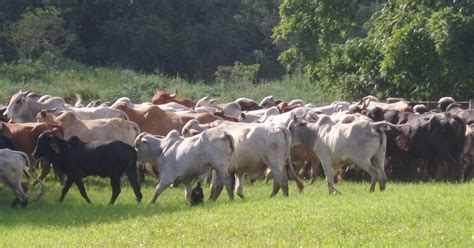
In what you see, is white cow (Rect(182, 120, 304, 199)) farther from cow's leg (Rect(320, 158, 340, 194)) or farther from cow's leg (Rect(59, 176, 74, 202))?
cow's leg (Rect(59, 176, 74, 202))

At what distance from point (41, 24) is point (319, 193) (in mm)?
33272

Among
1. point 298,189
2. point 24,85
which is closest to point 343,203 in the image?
point 298,189

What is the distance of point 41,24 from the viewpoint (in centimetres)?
5038

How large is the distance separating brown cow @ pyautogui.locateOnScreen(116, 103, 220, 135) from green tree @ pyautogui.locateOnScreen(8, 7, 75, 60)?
84.4ft

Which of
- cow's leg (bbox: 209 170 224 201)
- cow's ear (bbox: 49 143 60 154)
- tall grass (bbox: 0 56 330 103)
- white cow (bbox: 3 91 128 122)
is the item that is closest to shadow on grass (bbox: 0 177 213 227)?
cow's leg (bbox: 209 170 224 201)

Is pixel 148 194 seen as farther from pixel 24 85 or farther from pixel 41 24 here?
pixel 41 24

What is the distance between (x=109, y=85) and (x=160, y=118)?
2185cm

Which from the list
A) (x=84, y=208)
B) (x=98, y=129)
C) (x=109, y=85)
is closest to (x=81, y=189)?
(x=84, y=208)

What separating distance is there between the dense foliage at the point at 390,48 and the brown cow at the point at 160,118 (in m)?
8.14

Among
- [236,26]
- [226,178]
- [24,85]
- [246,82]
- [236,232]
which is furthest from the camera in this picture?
[236,26]

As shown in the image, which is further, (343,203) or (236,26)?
(236,26)

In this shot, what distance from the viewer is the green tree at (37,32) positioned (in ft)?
164

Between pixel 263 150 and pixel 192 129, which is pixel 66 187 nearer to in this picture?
pixel 192 129

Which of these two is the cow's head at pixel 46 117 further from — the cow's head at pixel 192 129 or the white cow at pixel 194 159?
the white cow at pixel 194 159
